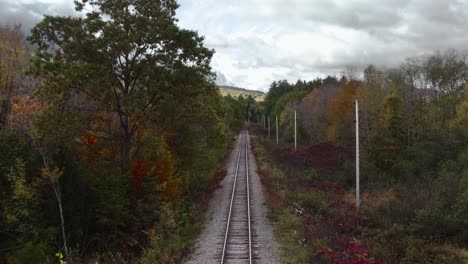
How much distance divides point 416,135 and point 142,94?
108ft

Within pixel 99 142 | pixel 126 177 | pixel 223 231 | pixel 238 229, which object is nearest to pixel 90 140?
pixel 99 142

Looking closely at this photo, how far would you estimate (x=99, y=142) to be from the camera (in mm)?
22031

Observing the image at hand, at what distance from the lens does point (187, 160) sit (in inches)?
1086

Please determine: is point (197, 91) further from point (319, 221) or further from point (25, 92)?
point (25, 92)

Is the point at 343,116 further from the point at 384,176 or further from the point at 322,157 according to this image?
the point at 384,176

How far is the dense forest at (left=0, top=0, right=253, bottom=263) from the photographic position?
57.2 ft

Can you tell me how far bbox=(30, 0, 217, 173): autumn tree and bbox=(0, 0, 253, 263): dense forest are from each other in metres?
0.05

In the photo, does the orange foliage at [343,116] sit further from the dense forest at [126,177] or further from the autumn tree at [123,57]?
the autumn tree at [123,57]

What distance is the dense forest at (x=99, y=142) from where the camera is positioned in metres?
17.4

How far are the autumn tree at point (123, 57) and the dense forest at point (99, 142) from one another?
51 millimetres

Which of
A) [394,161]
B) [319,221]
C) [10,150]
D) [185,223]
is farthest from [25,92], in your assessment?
[394,161]

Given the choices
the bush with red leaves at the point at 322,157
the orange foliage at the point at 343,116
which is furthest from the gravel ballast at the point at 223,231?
the orange foliage at the point at 343,116

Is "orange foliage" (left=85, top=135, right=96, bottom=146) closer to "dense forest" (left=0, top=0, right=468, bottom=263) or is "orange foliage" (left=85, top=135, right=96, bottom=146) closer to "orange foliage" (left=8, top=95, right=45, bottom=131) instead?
"dense forest" (left=0, top=0, right=468, bottom=263)

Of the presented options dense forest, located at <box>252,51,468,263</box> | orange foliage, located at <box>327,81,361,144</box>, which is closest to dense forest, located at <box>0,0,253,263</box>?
dense forest, located at <box>252,51,468,263</box>
